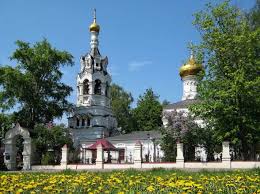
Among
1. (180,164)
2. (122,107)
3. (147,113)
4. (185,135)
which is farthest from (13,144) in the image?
(122,107)

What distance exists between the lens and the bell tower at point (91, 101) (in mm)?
48188

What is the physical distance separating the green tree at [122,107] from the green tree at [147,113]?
229 centimetres

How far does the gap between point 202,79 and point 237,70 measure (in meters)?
3.03

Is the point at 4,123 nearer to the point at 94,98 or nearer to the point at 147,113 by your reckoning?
the point at 94,98

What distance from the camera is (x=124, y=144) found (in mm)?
43906

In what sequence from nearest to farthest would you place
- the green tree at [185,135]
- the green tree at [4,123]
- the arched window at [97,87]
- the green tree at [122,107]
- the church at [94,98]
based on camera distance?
Result: 1. the green tree at [185,135]
2. the green tree at [4,123]
3. the church at [94,98]
4. the arched window at [97,87]
5. the green tree at [122,107]

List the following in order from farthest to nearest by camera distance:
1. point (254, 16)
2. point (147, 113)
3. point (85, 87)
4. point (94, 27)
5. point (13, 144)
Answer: point (147, 113), point (94, 27), point (85, 87), point (13, 144), point (254, 16)

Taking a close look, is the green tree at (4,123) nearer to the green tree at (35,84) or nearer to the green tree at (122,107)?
the green tree at (35,84)

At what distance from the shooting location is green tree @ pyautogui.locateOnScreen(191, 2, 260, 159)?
25.4 m

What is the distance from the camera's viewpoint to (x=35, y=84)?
41.8 m

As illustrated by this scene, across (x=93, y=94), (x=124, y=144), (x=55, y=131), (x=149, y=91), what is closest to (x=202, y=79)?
(x=55, y=131)

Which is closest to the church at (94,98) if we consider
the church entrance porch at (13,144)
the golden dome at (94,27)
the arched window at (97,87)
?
the arched window at (97,87)

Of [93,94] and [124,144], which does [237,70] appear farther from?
[93,94]

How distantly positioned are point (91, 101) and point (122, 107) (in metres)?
19.5
